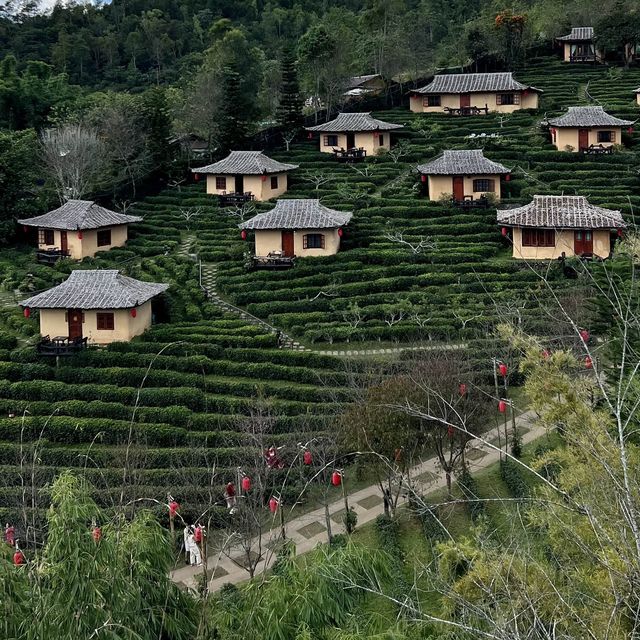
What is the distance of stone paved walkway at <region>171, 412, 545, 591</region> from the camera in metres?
19.1

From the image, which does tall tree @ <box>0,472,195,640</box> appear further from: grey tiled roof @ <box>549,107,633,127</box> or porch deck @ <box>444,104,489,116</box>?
porch deck @ <box>444,104,489,116</box>

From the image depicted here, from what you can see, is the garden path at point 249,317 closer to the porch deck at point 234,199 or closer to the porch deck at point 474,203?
the porch deck at point 234,199

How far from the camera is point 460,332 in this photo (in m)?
28.9

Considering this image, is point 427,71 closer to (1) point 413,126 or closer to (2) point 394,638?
(1) point 413,126

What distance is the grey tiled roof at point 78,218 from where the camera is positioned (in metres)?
40.2

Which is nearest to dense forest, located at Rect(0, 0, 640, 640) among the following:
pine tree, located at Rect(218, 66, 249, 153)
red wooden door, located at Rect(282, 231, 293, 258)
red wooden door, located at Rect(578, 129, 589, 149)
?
pine tree, located at Rect(218, 66, 249, 153)

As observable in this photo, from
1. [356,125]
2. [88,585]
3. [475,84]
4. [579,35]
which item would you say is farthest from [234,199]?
[579,35]

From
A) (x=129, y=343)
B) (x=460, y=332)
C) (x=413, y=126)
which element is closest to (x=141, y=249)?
(x=129, y=343)

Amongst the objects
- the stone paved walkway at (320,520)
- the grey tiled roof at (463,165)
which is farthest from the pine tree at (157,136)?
the stone paved walkway at (320,520)

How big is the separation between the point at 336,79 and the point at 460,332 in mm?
40327

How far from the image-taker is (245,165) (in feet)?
158

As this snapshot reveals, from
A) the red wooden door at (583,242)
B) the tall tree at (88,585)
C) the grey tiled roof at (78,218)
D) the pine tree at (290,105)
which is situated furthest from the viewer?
the pine tree at (290,105)

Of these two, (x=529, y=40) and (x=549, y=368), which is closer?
(x=549, y=368)

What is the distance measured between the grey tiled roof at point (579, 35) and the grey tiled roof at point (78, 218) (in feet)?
157
